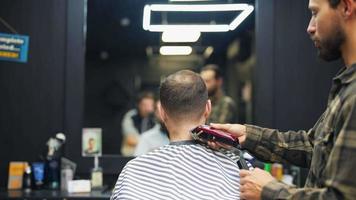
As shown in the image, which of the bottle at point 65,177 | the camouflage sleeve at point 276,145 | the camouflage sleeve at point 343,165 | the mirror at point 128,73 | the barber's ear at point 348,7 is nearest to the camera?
the camouflage sleeve at point 343,165

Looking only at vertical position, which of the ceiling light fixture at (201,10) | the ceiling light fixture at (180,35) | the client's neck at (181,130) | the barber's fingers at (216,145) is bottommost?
the barber's fingers at (216,145)

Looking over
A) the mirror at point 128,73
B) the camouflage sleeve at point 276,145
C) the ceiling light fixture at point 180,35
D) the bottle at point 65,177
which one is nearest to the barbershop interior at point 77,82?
the bottle at point 65,177

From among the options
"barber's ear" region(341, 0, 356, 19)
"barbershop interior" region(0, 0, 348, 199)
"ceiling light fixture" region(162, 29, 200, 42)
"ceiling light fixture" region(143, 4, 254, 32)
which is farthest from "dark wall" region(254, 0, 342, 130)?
"barber's ear" region(341, 0, 356, 19)

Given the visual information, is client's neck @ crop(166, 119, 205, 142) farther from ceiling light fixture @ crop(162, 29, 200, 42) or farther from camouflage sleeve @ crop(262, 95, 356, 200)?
ceiling light fixture @ crop(162, 29, 200, 42)

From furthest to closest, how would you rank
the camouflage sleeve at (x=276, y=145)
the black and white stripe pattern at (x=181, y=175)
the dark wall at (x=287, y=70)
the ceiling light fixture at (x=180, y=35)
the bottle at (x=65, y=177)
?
the ceiling light fixture at (x=180, y=35)
the dark wall at (x=287, y=70)
the bottle at (x=65, y=177)
the camouflage sleeve at (x=276, y=145)
the black and white stripe pattern at (x=181, y=175)

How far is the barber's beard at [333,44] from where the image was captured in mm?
1444

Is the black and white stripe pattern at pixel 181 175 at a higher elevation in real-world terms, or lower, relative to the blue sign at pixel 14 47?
lower

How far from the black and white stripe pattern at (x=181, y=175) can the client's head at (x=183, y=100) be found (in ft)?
0.38

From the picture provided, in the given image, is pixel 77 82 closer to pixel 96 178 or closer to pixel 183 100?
pixel 96 178

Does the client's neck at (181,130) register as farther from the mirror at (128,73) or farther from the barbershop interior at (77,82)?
the mirror at (128,73)

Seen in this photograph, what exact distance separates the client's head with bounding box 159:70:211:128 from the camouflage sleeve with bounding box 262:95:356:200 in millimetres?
679

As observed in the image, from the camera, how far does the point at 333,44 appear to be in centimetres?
147

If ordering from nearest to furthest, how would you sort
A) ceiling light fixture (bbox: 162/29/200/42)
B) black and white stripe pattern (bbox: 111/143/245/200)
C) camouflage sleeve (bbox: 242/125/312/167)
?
black and white stripe pattern (bbox: 111/143/245/200)
camouflage sleeve (bbox: 242/125/312/167)
ceiling light fixture (bbox: 162/29/200/42)

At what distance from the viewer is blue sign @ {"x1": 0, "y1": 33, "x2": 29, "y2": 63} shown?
10.9 feet
